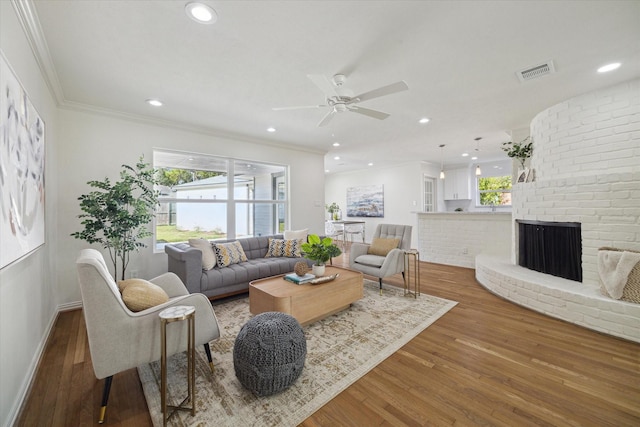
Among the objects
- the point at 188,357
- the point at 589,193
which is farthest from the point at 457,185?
the point at 188,357

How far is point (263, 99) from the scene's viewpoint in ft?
10.3

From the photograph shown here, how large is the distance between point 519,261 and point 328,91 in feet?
12.5

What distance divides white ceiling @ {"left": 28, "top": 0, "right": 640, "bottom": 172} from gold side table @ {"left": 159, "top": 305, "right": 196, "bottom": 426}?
1977mm

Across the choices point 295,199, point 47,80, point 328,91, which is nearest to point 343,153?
point 295,199

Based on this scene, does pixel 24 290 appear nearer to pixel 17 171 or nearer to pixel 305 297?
pixel 17 171

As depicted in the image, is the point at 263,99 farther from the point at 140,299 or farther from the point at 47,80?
the point at 140,299

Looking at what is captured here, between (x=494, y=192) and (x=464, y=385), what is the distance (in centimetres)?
721

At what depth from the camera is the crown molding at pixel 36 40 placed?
1.66 metres

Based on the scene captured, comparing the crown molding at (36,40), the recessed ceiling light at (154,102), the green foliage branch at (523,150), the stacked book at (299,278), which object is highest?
the recessed ceiling light at (154,102)

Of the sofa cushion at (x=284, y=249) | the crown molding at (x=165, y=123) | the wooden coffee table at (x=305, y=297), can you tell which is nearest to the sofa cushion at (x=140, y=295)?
the wooden coffee table at (x=305, y=297)

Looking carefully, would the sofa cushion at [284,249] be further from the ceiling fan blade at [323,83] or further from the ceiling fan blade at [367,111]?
the ceiling fan blade at [323,83]

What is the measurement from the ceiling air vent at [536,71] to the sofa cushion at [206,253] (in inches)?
162

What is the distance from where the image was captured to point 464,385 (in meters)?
1.79

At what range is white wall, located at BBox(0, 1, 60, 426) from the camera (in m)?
1.48
